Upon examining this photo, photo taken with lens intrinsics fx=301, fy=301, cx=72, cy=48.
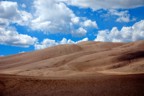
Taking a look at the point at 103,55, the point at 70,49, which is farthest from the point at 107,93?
the point at 70,49

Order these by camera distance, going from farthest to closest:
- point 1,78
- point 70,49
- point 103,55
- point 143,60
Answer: point 70,49 → point 103,55 → point 143,60 → point 1,78

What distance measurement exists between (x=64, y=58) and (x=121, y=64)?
16.0 meters

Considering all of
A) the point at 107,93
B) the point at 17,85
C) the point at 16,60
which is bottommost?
the point at 107,93

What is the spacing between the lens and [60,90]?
2595cm

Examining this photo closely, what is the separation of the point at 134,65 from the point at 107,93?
93.1ft

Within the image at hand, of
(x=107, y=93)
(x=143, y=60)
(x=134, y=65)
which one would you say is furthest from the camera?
(x=143, y=60)

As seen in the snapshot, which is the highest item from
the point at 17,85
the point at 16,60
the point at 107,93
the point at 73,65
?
the point at 16,60

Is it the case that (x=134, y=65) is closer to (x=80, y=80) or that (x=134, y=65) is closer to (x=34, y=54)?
(x=80, y=80)

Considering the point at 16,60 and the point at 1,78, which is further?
the point at 16,60

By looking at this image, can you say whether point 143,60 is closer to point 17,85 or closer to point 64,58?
point 64,58

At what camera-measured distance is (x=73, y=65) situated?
57844 millimetres

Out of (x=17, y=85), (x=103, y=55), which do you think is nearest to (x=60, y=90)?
(x=17, y=85)

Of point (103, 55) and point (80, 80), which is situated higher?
point (103, 55)

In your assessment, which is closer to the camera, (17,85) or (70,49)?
(17,85)
